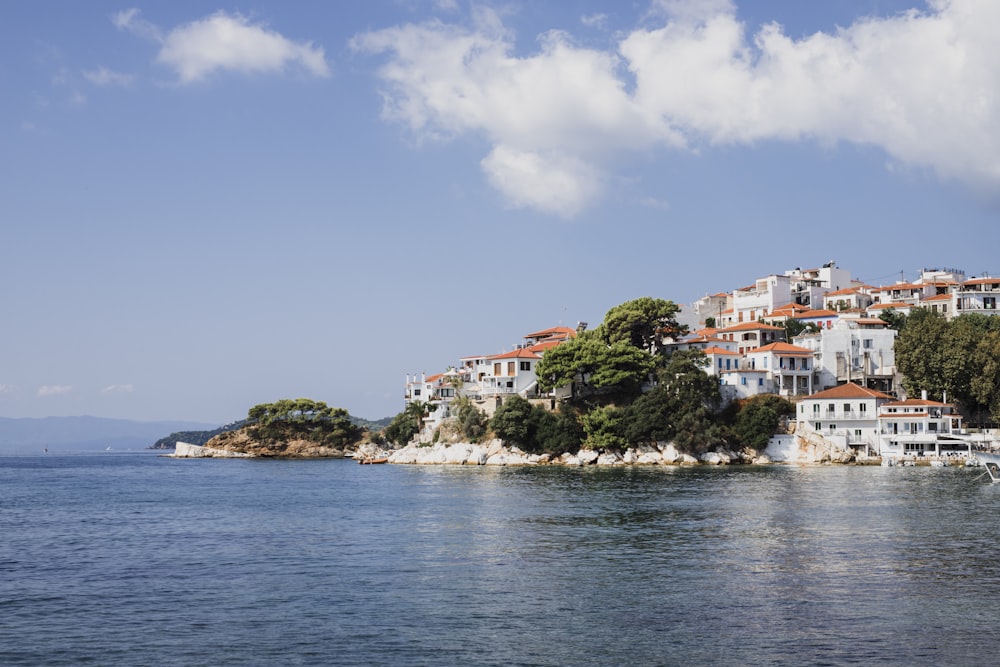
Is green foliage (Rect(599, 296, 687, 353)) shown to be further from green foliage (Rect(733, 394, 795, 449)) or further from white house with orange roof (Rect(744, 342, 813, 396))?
green foliage (Rect(733, 394, 795, 449))

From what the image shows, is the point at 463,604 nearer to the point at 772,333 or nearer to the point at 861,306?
the point at 772,333

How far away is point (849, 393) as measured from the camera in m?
80.1

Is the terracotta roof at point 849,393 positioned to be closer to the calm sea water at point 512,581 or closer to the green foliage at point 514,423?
the green foliage at point 514,423

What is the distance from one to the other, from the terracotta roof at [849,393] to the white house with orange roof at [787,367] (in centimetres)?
578

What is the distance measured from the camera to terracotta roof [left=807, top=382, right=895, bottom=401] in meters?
79.8

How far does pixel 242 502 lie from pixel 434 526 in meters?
18.3

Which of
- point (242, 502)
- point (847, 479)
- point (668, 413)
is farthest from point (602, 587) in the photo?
point (668, 413)

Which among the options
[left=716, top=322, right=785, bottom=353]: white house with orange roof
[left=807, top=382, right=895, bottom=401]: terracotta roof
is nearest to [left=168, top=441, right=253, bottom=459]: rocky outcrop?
[left=716, top=322, right=785, bottom=353]: white house with orange roof

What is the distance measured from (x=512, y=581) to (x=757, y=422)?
61262 millimetres

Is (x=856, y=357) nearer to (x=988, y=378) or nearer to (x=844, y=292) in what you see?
(x=988, y=378)

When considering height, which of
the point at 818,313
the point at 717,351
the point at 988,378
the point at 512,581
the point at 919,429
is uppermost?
the point at 818,313

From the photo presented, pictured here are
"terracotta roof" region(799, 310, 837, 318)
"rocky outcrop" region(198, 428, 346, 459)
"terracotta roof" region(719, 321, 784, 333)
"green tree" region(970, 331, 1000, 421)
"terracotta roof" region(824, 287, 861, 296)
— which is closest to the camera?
"green tree" region(970, 331, 1000, 421)

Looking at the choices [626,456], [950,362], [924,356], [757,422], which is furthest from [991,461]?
[626,456]

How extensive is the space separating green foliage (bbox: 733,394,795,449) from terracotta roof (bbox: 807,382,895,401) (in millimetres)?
3992
